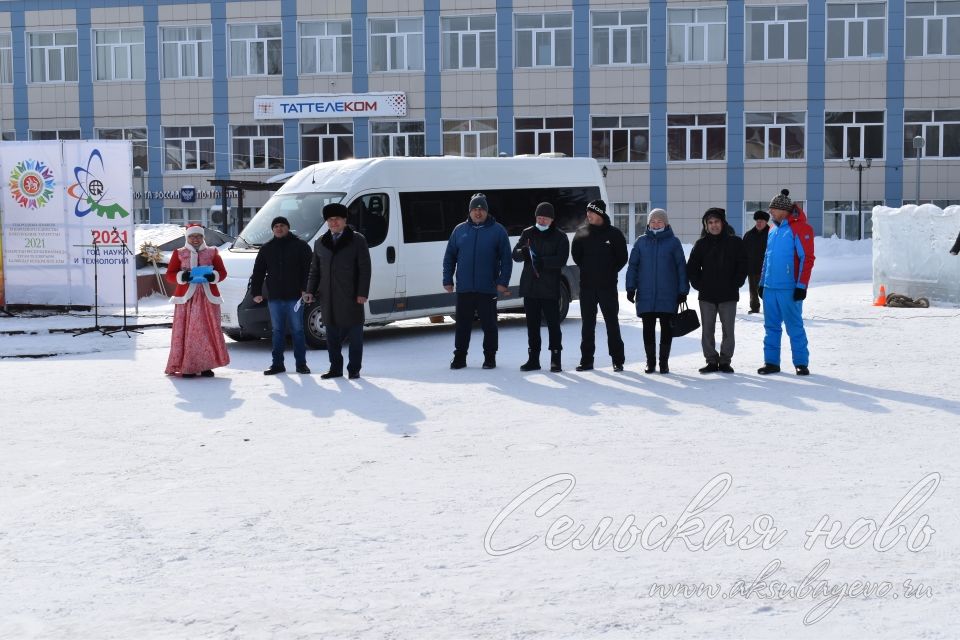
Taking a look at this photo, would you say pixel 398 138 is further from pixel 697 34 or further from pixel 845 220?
pixel 845 220

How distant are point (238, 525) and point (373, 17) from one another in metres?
40.3

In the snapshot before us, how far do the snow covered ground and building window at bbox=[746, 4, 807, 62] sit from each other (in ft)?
106

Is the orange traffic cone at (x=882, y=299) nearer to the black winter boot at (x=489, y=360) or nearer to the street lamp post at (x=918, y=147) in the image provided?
the black winter boot at (x=489, y=360)

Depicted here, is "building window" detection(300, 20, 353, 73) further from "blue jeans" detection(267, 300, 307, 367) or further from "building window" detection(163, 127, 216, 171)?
"blue jeans" detection(267, 300, 307, 367)

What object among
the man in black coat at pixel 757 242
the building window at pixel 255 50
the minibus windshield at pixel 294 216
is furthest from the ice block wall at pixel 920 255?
the building window at pixel 255 50

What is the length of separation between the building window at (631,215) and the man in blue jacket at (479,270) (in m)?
31.1

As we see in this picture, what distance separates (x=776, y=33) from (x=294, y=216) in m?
30.3

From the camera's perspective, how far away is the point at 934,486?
7.02m

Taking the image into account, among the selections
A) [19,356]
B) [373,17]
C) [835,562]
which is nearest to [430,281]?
[19,356]

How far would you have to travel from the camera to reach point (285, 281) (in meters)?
13.3

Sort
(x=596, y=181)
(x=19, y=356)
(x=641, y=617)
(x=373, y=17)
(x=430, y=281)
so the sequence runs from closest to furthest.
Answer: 1. (x=641, y=617)
2. (x=19, y=356)
3. (x=430, y=281)
4. (x=596, y=181)
5. (x=373, y=17)

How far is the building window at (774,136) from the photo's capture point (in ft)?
142

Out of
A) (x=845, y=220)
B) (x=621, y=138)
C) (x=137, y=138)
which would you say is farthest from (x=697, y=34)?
(x=137, y=138)

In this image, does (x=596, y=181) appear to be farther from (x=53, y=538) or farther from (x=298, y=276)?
(x=53, y=538)
